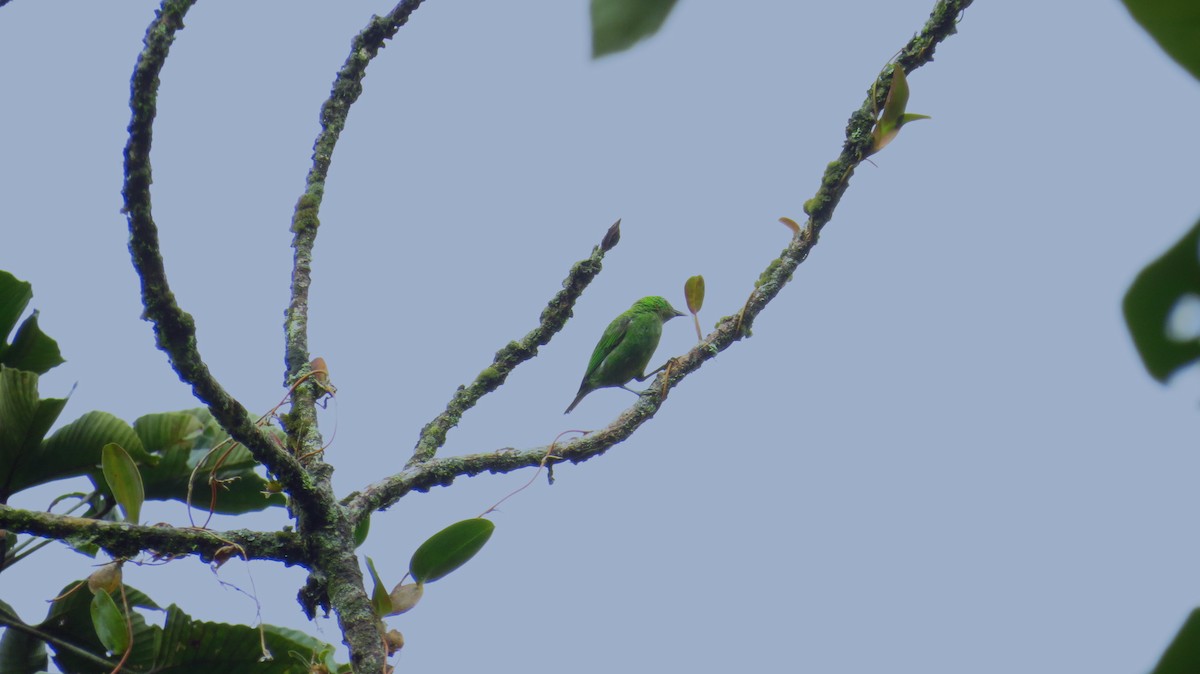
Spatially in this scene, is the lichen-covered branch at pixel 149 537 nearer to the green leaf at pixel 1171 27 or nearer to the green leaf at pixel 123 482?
the green leaf at pixel 123 482

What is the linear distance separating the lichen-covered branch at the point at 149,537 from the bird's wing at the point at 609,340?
3.42m

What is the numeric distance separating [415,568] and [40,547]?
41.7 inches

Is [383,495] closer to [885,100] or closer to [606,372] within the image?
[885,100]

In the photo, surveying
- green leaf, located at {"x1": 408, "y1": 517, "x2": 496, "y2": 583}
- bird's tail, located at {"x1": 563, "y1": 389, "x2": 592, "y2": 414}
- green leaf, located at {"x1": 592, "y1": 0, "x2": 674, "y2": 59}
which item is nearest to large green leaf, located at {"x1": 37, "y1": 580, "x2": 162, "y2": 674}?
green leaf, located at {"x1": 408, "y1": 517, "x2": 496, "y2": 583}

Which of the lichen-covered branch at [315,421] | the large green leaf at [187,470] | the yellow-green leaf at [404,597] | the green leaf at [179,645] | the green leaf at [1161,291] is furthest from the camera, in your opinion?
the large green leaf at [187,470]

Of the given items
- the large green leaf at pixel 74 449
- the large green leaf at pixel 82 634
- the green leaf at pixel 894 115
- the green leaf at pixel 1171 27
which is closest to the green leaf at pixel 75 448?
the large green leaf at pixel 74 449

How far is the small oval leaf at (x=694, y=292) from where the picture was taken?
3527 millimetres

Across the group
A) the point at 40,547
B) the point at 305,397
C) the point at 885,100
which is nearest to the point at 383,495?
the point at 305,397

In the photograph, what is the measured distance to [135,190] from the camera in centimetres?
183

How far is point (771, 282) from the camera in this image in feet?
11.0

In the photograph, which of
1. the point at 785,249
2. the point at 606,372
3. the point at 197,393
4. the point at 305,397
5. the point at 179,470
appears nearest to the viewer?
the point at 197,393

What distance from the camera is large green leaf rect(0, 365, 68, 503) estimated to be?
9.34ft

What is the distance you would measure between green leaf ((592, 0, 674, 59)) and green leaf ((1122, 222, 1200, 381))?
15cm

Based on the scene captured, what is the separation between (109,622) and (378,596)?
65 cm
